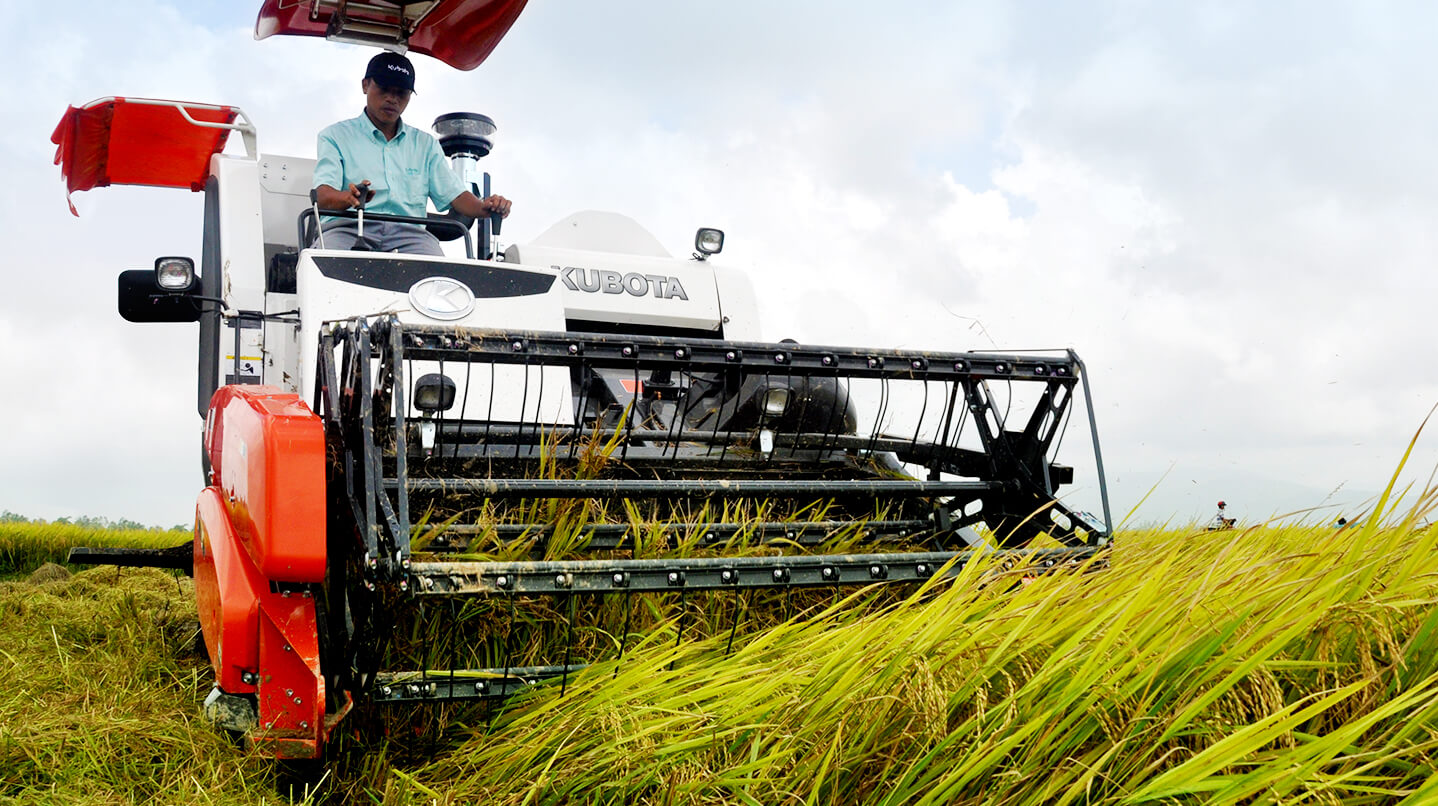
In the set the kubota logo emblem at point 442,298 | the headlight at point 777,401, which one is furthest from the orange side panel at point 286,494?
the headlight at point 777,401

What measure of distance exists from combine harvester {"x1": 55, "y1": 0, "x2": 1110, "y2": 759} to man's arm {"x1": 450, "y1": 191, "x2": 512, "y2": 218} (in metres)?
0.15

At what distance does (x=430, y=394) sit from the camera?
14.5 ft

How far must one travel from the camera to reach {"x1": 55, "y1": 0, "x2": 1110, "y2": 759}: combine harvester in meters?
3.29

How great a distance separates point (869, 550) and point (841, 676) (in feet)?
4.73

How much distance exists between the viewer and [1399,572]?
2.45 meters

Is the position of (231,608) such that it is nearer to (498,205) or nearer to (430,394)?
(430,394)

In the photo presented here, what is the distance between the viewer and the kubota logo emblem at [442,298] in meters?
5.07

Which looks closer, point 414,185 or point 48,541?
point 414,185

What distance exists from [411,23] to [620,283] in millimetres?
2546

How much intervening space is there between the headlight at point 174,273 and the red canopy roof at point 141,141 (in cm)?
191

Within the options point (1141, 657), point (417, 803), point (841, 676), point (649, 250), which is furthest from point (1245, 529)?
point (649, 250)

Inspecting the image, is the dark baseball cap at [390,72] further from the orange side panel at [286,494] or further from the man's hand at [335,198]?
the orange side panel at [286,494]

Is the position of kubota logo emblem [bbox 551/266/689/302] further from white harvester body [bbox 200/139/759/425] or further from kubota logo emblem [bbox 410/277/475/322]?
kubota logo emblem [bbox 410/277/475/322]

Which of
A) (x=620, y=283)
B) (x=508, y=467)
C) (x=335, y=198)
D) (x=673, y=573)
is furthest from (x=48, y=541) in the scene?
(x=673, y=573)
